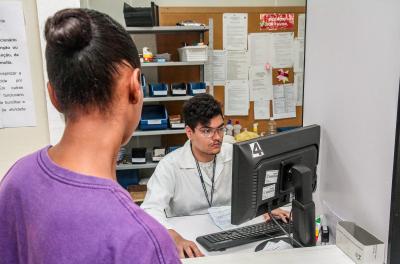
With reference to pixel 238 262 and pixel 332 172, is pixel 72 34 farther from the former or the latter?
pixel 332 172

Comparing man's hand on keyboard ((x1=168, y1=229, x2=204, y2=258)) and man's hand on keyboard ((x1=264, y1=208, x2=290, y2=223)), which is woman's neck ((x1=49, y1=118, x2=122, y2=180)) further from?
man's hand on keyboard ((x1=264, y1=208, x2=290, y2=223))

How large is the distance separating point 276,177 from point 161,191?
809 millimetres

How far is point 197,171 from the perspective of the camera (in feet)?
6.70

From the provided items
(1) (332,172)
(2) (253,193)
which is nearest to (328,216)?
(1) (332,172)

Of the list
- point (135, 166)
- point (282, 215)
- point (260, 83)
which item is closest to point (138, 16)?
point (135, 166)

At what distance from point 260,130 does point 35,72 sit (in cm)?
232

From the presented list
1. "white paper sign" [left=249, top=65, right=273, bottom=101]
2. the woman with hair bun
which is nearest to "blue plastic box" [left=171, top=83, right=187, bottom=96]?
"white paper sign" [left=249, top=65, right=273, bottom=101]

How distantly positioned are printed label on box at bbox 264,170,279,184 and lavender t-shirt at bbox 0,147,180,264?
2.23 ft

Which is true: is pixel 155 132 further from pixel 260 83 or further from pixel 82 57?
pixel 82 57

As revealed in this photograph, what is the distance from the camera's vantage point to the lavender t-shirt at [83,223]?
573 mm

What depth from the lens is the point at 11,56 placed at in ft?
5.65

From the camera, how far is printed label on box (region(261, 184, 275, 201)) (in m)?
1.28

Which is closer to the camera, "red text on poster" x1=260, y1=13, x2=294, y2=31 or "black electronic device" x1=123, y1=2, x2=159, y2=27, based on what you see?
"black electronic device" x1=123, y1=2, x2=159, y2=27

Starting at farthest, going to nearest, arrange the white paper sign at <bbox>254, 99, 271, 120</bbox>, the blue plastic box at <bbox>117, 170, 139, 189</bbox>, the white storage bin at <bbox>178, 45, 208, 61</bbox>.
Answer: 1. the white paper sign at <bbox>254, 99, 271, 120</bbox>
2. the blue plastic box at <bbox>117, 170, 139, 189</bbox>
3. the white storage bin at <bbox>178, 45, 208, 61</bbox>
